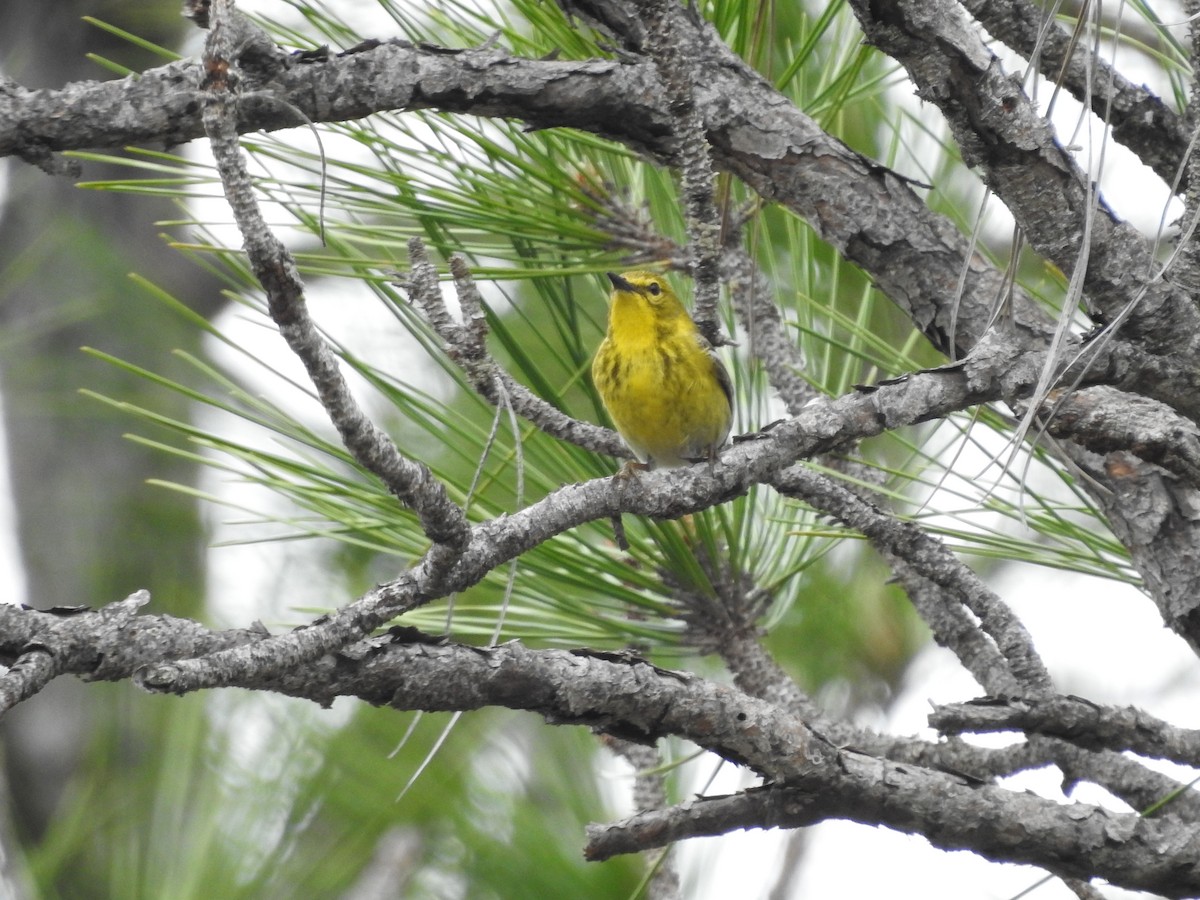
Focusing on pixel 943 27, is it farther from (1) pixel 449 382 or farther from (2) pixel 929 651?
(1) pixel 449 382

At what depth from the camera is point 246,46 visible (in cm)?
151

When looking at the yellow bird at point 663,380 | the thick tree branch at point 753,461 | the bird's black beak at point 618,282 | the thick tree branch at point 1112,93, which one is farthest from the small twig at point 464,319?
the yellow bird at point 663,380

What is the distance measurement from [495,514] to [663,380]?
2.21 ft

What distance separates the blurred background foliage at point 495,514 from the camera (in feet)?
7.16

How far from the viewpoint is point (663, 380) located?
3.18m

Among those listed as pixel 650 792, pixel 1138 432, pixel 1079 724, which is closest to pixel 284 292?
pixel 1138 432

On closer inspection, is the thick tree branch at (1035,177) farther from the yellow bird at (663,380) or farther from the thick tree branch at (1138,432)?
the yellow bird at (663,380)

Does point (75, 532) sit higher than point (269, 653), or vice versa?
point (75, 532)

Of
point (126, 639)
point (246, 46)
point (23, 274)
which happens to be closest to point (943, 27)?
point (246, 46)

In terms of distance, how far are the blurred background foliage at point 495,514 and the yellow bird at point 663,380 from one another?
0.16 metres

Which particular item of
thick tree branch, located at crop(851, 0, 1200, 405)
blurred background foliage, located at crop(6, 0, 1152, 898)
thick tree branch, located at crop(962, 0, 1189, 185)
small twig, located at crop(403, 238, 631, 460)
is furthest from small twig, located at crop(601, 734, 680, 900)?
thick tree branch, located at crop(962, 0, 1189, 185)

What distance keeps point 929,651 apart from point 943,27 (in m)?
2.79

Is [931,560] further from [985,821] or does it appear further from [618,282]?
[618,282]

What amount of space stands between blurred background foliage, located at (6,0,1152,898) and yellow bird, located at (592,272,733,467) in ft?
0.51
